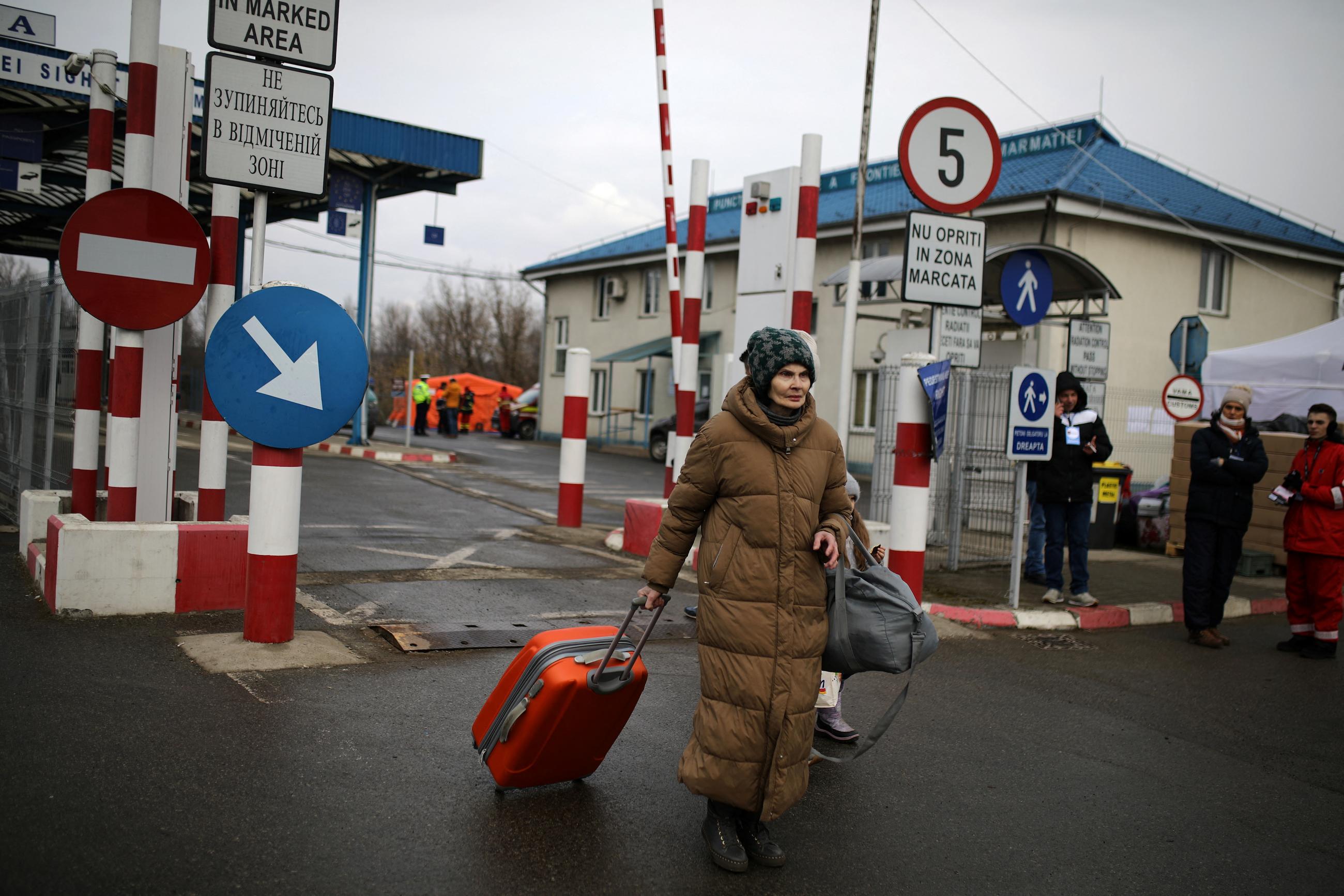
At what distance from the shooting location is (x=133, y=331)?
237 inches

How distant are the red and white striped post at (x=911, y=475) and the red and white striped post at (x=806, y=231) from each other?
129cm

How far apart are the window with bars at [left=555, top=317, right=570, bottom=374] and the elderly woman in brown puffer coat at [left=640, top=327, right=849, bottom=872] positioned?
114ft

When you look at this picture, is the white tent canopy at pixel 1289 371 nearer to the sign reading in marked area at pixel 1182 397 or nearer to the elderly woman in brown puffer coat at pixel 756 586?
the sign reading in marked area at pixel 1182 397

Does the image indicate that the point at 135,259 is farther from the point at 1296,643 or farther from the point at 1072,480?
the point at 1296,643

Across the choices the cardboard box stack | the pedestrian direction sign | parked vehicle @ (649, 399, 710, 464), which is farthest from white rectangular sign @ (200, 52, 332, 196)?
parked vehicle @ (649, 399, 710, 464)

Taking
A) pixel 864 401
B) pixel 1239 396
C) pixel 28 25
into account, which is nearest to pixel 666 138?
pixel 1239 396

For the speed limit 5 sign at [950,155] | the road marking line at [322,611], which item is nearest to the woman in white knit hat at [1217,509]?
the speed limit 5 sign at [950,155]

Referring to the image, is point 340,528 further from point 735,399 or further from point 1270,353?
point 1270,353

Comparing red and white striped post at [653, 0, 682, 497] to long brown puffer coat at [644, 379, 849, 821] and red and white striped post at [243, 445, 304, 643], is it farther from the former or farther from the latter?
long brown puffer coat at [644, 379, 849, 821]

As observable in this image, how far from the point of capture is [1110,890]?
→ 3367 mm

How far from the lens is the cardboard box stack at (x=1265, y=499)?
12.0 metres

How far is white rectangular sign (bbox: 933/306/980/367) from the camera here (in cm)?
891

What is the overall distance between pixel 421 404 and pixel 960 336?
29266 millimetres

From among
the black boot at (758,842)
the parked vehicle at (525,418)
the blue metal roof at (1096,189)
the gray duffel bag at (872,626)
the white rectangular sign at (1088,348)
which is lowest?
the black boot at (758,842)
